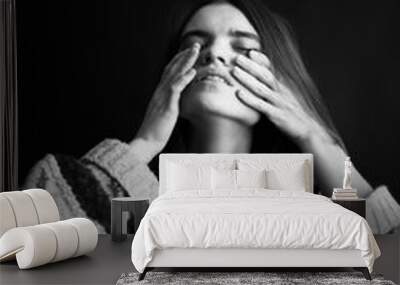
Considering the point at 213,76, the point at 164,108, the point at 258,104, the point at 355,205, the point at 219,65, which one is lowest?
the point at 355,205

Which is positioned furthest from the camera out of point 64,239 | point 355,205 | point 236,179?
point 236,179

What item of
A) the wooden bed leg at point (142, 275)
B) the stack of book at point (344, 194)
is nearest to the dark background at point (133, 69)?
the stack of book at point (344, 194)

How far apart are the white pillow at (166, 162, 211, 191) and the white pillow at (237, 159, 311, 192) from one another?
1.43 feet

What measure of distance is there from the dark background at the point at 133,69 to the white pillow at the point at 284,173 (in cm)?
82

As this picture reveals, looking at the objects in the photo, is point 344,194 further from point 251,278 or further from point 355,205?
point 251,278

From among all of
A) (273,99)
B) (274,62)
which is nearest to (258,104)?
(273,99)

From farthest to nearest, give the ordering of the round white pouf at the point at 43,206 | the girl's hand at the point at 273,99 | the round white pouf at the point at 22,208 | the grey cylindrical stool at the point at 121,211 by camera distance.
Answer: the girl's hand at the point at 273,99 < the grey cylindrical stool at the point at 121,211 < the round white pouf at the point at 43,206 < the round white pouf at the point at 22,208

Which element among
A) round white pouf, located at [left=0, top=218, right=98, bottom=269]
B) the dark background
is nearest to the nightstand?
the dark background

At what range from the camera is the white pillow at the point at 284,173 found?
6.44 metres

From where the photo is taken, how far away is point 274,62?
7.12 m

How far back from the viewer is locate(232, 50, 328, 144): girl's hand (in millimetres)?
7059

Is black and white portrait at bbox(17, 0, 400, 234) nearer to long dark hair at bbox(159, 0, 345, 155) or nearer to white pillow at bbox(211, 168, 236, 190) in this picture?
long dark hair at bbox(159, 0, 345, 155)

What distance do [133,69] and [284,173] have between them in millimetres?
2139

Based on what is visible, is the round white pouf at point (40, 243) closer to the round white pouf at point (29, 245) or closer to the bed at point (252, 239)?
the round white pouf at point (29, 245)
